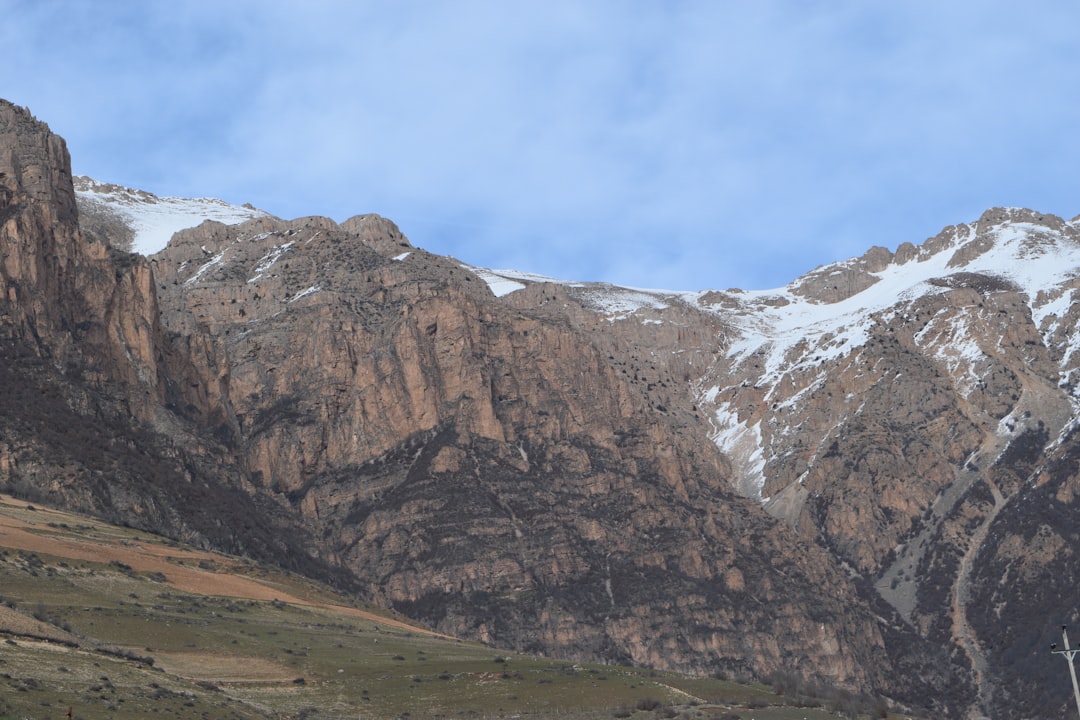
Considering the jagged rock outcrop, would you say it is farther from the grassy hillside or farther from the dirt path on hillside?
the grassy hillside

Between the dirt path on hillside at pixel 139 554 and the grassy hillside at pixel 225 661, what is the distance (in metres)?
0.26

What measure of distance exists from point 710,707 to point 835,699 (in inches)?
908

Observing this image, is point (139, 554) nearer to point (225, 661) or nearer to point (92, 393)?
point (225, 661)

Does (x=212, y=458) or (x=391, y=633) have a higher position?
(x=212, y=458)

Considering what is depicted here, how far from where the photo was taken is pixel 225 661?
104 meters

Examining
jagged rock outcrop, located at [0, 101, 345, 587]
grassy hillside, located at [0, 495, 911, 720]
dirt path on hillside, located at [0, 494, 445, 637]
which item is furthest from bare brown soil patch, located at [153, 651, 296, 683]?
jagged rock outcrop, located at [0, 101, 345, 587]

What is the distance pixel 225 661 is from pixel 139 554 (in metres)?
33.0

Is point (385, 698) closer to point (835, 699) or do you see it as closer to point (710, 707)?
point (710, 707)

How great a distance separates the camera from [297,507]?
644ft

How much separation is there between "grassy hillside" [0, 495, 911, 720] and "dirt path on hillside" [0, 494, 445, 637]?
258 millimetres

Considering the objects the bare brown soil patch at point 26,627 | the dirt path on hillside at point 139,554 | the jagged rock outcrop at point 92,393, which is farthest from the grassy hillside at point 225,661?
the jagged rock outcrop at point 92,393

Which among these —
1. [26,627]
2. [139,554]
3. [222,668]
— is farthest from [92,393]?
[26,627]

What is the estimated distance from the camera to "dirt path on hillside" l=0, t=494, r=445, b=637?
124 m

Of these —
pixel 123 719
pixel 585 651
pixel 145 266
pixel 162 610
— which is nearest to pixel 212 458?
pixel 145 266
